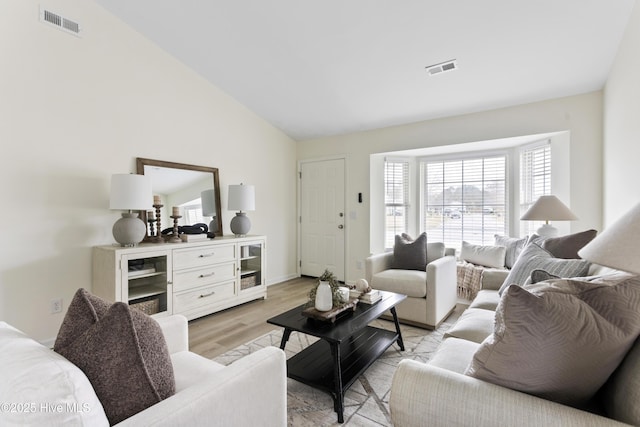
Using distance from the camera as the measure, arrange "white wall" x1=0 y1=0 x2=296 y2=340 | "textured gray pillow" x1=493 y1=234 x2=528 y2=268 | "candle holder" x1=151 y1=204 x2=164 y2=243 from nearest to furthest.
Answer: "white wall" x1=0 y1=0 x2=296 y2=340 → "candle holder" x1=151 y1=204 x2=164 y2=243 → "textured gray pillow" x1=493 y1=234 x2=528 y2=268

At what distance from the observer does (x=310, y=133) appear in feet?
16.2

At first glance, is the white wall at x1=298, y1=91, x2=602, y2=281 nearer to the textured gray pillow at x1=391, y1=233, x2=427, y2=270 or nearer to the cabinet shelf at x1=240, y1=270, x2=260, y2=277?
the textured gray pillow at x1=391, y1=233, x2=427, y2=270

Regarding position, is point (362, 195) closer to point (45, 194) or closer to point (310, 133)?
point (310, 133)

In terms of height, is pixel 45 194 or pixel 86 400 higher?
pixel 45 194

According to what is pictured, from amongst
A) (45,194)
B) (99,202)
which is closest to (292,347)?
(99,202)

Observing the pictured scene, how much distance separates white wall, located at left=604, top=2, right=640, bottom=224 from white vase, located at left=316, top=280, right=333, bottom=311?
2.07 metres

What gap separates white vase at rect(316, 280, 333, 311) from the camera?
205 centimetres

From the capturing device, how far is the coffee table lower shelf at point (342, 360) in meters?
1.89

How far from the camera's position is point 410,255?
11.3ft

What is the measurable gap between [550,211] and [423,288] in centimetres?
138

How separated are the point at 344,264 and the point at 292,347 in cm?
230

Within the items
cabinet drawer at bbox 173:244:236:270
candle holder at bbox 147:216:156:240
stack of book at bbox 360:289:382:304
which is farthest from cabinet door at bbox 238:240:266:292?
stack of book at bbox 360:289:382:304

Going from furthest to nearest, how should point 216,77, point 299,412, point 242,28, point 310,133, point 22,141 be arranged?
point 310,133
point 216,77
point 242,28
point 22,141
point 299,412

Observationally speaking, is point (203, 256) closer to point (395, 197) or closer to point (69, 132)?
point (69, 132)
